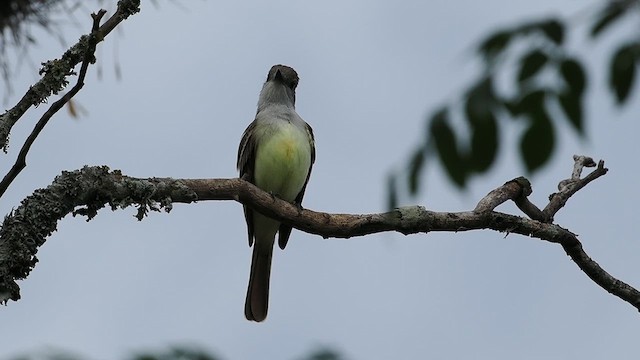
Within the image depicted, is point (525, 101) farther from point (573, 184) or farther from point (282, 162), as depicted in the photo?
point (282, 162)

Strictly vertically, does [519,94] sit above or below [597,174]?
below

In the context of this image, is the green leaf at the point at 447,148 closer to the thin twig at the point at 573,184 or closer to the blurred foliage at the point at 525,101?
the blurred foliage at the point at 525,101

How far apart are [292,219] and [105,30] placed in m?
1.33

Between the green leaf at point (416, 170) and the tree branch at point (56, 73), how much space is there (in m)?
2.78

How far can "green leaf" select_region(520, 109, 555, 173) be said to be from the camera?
67.6 inches

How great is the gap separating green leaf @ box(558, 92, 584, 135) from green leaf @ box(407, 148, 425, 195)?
284 millimetres

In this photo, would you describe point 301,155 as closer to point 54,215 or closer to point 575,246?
point 575,246

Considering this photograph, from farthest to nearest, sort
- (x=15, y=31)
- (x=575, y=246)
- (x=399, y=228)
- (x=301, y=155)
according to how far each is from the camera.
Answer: (x=301, y=155), (x=575, y=246), (x=399, y=228), (x=15, y=31)

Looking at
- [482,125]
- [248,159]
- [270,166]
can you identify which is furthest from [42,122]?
[248,159]

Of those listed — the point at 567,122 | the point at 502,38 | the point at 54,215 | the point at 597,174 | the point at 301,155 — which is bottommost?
the point at 567,122

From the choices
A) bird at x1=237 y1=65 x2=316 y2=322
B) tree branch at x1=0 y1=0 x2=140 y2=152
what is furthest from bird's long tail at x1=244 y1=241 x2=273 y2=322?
tree branch at x1=0 y1=0 x2=140 y2=152

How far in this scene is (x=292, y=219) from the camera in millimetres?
5090

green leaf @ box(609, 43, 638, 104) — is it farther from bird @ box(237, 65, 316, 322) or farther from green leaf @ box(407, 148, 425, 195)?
bird @ box(237, 65, 316, 322)

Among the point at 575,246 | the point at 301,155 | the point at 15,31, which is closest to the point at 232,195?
the point at 15,31
